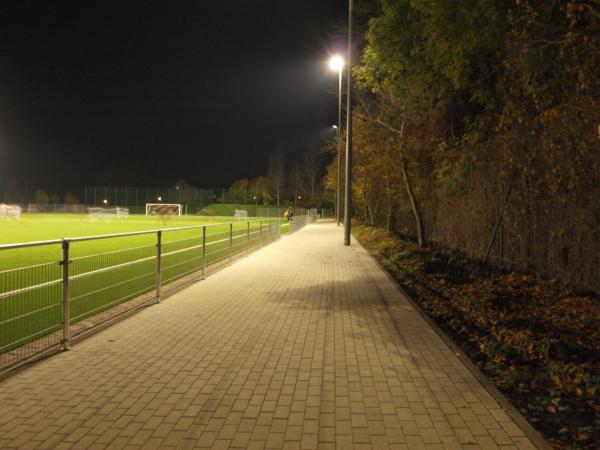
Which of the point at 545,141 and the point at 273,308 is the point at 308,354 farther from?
the point at 545,141

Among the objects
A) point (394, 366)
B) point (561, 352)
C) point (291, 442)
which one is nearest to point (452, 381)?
point (394, 366)

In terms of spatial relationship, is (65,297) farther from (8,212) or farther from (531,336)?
(8,212)

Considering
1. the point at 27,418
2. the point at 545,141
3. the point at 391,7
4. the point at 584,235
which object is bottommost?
the point at 27,418

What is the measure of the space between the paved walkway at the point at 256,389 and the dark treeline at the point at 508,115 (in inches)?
156

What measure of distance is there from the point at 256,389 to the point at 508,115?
806 cm

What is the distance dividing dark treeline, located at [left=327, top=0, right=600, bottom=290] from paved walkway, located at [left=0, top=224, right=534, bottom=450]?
3952 millimetres

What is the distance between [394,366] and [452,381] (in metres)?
0.67

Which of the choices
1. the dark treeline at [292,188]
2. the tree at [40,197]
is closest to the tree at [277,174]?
the dark treeline at [292,188]

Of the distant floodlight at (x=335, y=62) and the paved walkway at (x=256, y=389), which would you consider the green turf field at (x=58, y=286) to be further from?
A: the distant floodlight at (x=335, y=62)

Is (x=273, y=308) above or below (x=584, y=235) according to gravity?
below

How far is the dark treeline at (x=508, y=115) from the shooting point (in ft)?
26.5

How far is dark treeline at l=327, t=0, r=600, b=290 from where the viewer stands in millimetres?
8070

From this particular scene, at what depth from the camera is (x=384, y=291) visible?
10.3 metres

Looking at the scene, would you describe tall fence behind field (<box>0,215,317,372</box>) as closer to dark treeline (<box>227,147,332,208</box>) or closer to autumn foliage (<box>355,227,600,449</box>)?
autumn foliage (<box>355,227,600,449</box>)
